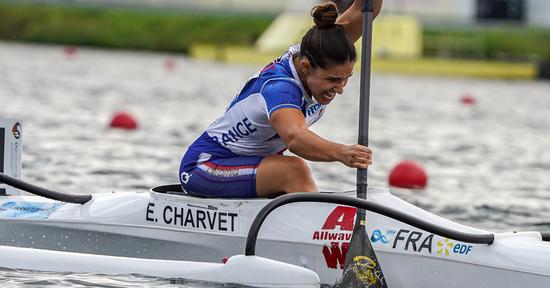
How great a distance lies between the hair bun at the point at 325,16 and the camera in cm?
621

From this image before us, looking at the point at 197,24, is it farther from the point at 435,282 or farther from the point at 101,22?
the point at 435,282

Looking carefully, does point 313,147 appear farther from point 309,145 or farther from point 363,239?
point 363,239

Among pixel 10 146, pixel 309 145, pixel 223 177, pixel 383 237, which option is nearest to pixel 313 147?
pixel 309 145

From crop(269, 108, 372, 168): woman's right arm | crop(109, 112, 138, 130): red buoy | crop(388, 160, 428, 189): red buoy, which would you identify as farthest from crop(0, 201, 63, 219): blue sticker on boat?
crop(109, 112, 138, 130): red buoy

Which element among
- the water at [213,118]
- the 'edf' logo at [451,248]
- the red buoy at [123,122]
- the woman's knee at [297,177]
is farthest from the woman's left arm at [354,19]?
the red buoy at [123,122]

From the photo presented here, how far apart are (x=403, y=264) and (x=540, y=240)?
74 centimetres


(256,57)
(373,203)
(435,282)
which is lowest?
(435,282)

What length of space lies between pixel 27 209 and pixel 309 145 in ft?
6.62

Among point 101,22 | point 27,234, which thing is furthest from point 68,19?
point 27,234

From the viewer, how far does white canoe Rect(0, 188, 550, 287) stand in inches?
241

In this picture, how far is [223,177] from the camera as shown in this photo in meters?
6.72

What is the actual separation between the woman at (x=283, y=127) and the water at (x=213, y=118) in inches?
30.5

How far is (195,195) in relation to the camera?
6.87m

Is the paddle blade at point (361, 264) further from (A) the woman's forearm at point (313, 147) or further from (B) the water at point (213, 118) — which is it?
(B) the water at point (213, 118)
